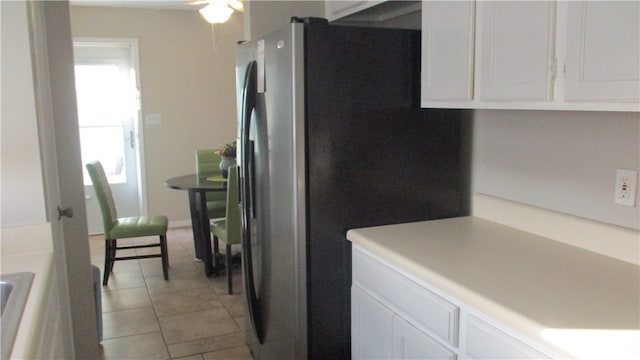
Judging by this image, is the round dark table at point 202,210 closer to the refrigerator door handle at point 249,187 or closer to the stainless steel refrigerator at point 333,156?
the refrigerator door handle at point 249,187

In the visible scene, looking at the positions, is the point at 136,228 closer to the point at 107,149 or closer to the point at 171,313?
the point at 171,313

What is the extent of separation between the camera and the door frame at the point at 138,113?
218 inches

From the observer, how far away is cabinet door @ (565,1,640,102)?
127 centimetres

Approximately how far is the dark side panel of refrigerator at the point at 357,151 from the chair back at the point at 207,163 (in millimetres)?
2932

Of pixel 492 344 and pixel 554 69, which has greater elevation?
pixel 554 69

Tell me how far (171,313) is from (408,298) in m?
2.26

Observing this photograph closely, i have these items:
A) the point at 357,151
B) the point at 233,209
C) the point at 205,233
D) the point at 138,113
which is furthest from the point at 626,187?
the point at 138,113

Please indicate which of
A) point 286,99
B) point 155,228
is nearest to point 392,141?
point 286,99

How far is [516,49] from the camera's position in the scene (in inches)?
63.2

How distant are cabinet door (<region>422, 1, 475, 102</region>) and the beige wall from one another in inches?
167

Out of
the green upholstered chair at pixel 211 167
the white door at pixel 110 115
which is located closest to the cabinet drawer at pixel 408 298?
the green upholstered chair at pixel 211 167

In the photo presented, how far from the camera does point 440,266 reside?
5.49 ft

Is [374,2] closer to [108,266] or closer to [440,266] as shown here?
[440,266]

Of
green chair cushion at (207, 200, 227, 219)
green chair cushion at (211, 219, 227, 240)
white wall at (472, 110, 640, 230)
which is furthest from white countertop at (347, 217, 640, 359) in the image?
green chair cushion at (207, 200, 227, 219)
